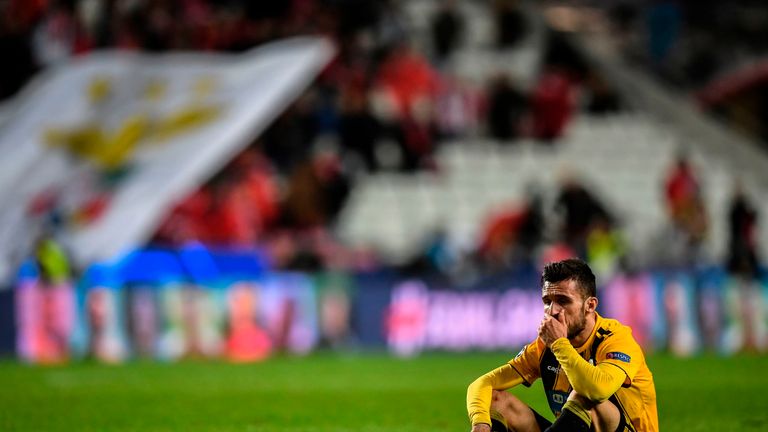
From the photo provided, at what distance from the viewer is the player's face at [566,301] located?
6.09 meters

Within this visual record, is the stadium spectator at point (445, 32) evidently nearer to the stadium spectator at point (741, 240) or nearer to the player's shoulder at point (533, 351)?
the stadium spectator at point (741, 240)

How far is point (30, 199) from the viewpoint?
18.5m

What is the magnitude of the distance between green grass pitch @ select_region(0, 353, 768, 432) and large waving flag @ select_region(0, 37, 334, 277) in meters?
2.34

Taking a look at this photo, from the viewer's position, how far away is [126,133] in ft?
63.7

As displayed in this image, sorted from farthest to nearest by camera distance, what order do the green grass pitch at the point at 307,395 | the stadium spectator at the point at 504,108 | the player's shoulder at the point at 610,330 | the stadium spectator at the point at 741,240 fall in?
the stadium spectator at the point at 504,108
the stadium spectator at the point at 741,240
the green grass pitch at the point at 307,395
the player's shoulder at the point at 610,330

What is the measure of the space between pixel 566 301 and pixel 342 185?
13.7m

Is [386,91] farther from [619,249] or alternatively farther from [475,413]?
[475,413]

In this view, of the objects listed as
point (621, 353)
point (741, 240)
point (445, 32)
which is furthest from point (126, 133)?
point (621, 353)

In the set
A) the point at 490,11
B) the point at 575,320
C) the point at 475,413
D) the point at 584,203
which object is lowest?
the point at 475,413

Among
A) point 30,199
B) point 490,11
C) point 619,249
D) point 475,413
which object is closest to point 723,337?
point 619,249

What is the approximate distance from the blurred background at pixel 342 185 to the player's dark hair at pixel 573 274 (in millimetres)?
11249

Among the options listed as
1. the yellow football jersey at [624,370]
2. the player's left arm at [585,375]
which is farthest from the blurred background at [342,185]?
the player's left arm at [585,375]

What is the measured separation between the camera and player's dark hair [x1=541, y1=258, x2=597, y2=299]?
609 cm

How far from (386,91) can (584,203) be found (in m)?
4.01
